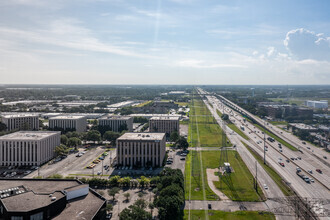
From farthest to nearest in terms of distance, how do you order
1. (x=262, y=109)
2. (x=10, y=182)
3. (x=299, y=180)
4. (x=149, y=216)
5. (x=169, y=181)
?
1. (x=262, y=109)
2. (x=299, y=180)
3. (x=169, y=181)
4. (x=10, y=182)
5. (x=149, y=216)

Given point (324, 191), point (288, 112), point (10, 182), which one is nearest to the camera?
point (10, 182)

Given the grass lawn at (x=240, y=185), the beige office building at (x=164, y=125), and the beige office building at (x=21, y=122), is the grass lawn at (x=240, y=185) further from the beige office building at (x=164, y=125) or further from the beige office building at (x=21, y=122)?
the beige office building at (x=21, y=122)

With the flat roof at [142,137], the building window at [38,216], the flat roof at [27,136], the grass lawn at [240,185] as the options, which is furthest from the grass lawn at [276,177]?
the flat roof at [27,136]

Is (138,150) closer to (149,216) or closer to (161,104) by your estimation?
(149,216)

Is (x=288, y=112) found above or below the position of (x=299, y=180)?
above

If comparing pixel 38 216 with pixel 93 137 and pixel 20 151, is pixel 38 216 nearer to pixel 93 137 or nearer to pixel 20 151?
pixel 20 151

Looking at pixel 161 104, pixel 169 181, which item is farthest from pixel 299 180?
pixel 161 104

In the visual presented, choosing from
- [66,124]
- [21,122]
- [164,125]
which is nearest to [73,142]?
[66,124]
